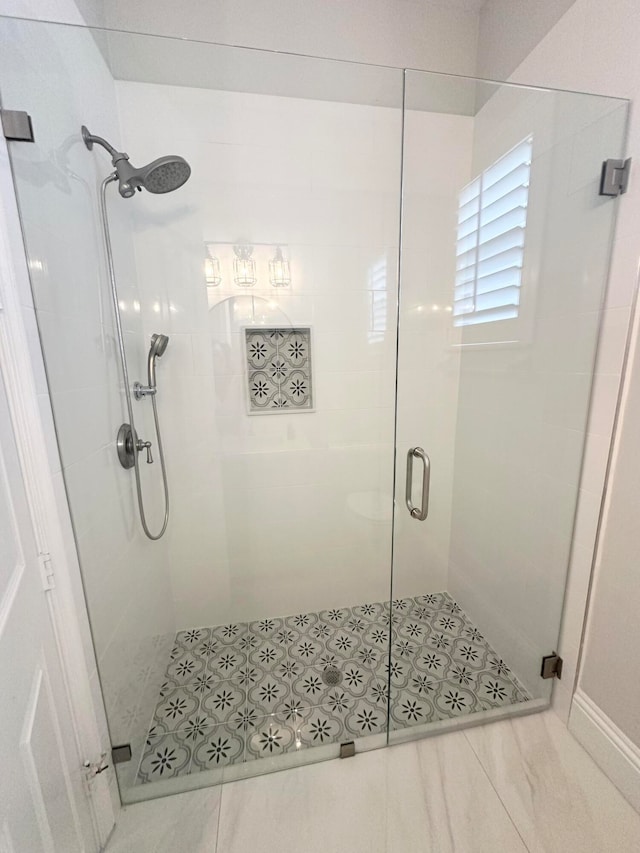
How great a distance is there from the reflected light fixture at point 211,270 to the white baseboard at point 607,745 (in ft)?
7.09

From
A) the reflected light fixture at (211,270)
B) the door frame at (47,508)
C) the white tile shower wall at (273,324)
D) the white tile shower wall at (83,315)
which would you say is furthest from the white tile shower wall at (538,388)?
the door frame at (47,508)

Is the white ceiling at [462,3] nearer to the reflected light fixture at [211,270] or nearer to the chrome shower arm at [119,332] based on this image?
the reflected light fixture at [211,270]

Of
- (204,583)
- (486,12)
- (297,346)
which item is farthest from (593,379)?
(204,583)

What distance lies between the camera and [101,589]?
3.40ft

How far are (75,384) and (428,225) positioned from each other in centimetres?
151

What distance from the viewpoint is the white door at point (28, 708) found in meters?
0.59

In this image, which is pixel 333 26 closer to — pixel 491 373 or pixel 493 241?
pixel 493 241

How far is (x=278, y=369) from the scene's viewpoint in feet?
5.34

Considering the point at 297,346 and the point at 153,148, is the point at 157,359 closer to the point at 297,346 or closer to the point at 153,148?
the point at 297,346

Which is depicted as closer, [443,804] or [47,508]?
[47,508]

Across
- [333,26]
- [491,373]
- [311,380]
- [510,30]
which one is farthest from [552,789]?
[333,26]

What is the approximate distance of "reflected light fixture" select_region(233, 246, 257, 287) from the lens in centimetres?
148

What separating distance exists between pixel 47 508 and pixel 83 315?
1.88ft

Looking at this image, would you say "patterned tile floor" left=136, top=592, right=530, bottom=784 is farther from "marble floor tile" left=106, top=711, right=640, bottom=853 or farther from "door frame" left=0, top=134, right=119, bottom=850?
"door frame" left=0, top=134, right=119, bottom=850
